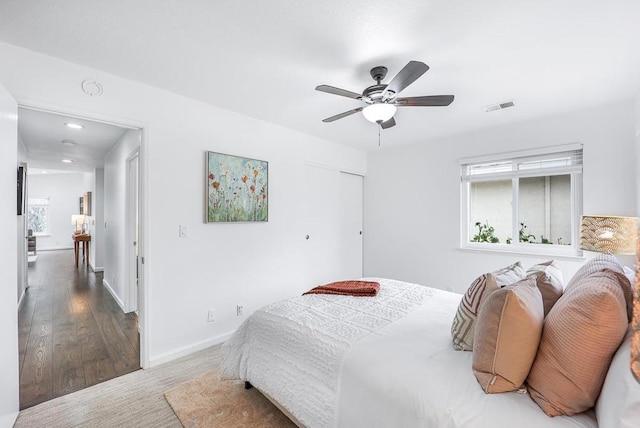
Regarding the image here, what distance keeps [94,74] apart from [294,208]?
229cm

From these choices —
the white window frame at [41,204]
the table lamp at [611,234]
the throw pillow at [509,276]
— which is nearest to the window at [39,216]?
the white window frame at [41,204]

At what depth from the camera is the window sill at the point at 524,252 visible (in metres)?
3.04

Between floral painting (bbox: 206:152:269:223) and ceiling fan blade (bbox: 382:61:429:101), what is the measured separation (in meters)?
1.68

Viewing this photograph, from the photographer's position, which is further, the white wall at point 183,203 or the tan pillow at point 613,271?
the white wall at point 183,203

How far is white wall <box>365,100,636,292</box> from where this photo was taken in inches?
110

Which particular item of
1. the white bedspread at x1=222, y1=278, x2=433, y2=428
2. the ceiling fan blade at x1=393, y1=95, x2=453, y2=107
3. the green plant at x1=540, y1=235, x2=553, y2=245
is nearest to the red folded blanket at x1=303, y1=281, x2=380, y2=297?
the white bedspread at x1=222, y1=278, x2=433, y2=428

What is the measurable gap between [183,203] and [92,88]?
1.09 metres

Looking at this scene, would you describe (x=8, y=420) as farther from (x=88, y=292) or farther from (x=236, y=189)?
(x=88, y=292)

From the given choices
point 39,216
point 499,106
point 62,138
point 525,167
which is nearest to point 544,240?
point 525,167

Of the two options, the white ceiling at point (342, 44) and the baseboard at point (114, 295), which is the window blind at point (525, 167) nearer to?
the white ceiling at point (342, 44)

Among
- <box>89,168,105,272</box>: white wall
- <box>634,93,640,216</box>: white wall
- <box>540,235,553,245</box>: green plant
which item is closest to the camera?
<box>634,93,640,216</box>: white wall

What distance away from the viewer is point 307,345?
1.59 metres

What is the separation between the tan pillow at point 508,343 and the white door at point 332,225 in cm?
288

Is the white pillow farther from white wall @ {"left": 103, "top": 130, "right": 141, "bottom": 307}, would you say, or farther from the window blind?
white wall @ {"left": 103, "top": 130, "right": 141, "bottom": 307}
